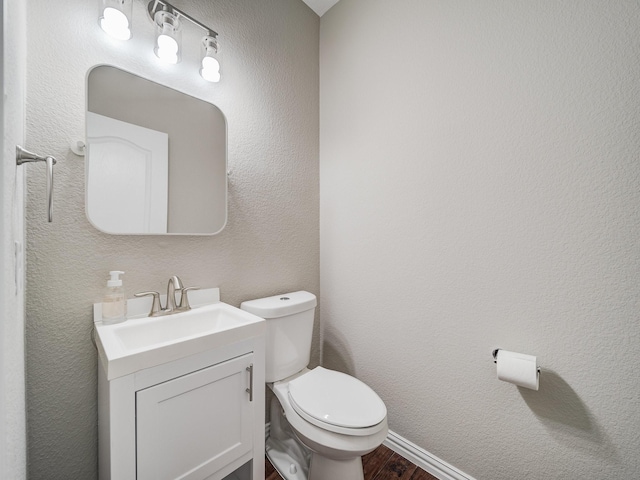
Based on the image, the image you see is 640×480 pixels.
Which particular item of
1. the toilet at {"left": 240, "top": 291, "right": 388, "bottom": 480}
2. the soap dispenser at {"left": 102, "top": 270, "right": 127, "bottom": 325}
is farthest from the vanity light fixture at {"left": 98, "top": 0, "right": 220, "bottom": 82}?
the toilet at {"left": 240, "top": 291, "right": 388, "bottom": 480}

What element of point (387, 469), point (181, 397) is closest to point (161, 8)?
point (181, 397)

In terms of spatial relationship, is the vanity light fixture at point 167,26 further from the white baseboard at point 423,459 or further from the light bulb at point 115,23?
the white baseboard at point 423,459

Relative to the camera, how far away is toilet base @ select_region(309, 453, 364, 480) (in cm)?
111

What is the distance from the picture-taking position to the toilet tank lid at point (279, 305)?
1306 millimetres

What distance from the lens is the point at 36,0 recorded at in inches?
36.6

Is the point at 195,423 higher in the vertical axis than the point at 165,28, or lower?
lower

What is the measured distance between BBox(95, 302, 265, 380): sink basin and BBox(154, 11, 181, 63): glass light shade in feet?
3.56

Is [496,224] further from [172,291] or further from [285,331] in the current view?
[172,291]

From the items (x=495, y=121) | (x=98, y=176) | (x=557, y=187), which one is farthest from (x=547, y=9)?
(x=98, y=176)

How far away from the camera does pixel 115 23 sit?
102 cm

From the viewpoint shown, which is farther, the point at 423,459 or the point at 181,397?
the point at 423,459

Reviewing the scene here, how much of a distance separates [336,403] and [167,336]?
74 cm

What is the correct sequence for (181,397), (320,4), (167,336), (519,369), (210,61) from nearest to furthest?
1. (181,397)
2. (519,369)
3. (167,336)
4. (210,61)
5. (320,4)

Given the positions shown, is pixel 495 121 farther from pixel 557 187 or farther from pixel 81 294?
pixel 81 294
